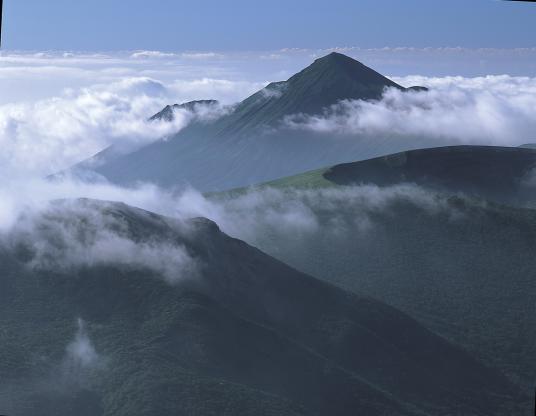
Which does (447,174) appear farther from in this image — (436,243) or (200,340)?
(200,340)

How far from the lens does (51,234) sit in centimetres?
10850

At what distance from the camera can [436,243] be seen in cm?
15375

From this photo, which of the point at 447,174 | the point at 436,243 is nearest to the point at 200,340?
the point at 436,243

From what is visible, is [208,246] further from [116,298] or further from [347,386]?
[347,386]


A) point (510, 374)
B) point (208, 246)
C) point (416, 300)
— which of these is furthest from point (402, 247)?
point (208, 246)

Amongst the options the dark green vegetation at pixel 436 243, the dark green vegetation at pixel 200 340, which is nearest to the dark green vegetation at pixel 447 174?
the dark green vegetation at pixel 436 243

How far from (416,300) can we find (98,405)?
7243 centimetres

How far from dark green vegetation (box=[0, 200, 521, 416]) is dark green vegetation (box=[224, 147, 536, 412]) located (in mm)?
12876

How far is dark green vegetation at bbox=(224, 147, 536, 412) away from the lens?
125m

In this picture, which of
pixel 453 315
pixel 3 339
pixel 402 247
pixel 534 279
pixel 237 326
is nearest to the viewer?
pixel 3 339

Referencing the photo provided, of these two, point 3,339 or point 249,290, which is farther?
point 249,290

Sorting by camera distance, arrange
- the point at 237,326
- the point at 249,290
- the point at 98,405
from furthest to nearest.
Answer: the point at 249,290 < the point at 237,326 < the point at 98,405

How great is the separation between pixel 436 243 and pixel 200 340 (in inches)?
3065

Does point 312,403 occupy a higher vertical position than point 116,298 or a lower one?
lower
